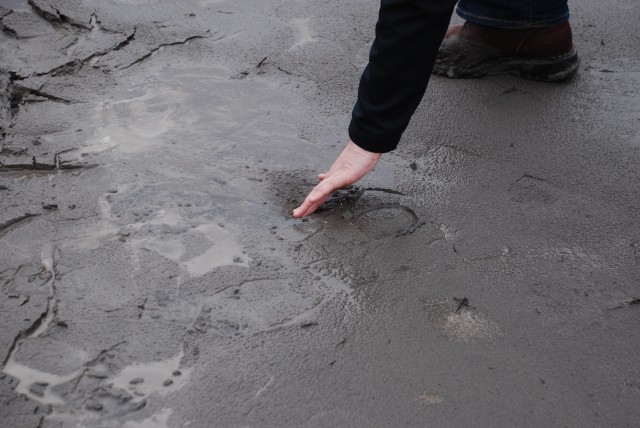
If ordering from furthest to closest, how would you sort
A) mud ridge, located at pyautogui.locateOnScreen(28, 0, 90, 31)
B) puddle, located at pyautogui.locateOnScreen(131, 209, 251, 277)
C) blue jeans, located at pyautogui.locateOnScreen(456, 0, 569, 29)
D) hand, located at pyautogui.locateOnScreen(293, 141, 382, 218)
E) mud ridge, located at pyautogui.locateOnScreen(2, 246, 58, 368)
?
1. mud ridge, located at pyautogui.locateOnScreen(28, 0, 90, 31)
2. blue jeans, located at pyautogui.locateOnScreen(456, 0, 569, 29)
3. hand, located at pyautogui.locateOnScreen(293, 141, 382, 218)
4. puddle, located at pyautogui.locateOnScreen(131, 209, 251, 277)
5. mud ridge, located at pyautogui.locateOnScreen(2, 246, 58, 368)

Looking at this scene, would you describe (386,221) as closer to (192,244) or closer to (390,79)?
(390,79)

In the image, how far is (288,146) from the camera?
8.65 ft

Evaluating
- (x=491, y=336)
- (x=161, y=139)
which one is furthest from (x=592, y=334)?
(x=161, y=139)

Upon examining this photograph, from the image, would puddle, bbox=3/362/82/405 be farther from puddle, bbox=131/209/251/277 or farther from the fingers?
the fingers

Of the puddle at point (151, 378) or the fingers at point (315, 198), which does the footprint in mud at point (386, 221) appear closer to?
the fingers at point (315, 198)

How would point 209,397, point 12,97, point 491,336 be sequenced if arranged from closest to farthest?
point 209,397, point 491,336, point 12,97

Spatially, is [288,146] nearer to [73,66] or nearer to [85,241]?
[85,241]

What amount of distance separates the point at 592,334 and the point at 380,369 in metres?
0.60

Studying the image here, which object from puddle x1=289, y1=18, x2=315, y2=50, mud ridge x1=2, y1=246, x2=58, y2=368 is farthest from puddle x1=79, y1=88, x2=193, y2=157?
puddle x1=289, y1=18, x2=315, y2=50

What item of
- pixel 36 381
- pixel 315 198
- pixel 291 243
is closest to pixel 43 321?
pixel 36 381

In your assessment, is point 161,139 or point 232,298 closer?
point 232,298

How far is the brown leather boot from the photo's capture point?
10.1 feet

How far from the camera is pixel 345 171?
7.24 ft

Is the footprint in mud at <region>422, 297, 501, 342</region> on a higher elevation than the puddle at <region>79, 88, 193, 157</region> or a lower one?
higher
